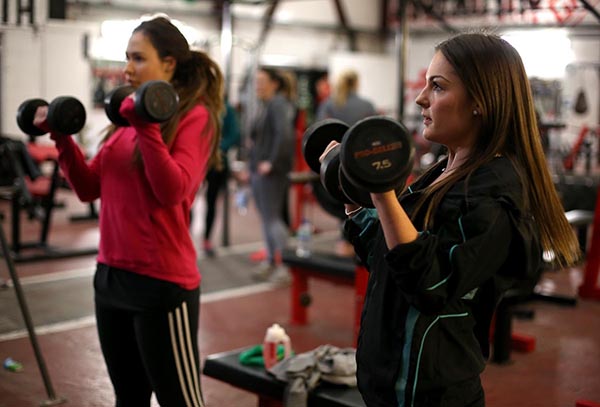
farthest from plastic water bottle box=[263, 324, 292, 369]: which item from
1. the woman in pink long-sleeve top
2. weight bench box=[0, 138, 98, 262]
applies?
weight bench box=[0, 138, 98, 262]

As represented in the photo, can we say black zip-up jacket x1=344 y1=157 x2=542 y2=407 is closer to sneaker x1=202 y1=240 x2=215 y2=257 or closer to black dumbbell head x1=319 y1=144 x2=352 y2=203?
black dumbbell head x1=319 y1=144 x2=352 y2=203

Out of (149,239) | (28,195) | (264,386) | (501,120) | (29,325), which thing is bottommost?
(264,386)

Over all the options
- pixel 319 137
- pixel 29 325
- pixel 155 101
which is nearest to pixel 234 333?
pixel 29 325

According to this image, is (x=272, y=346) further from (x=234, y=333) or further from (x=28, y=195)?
(x=28, y=195)

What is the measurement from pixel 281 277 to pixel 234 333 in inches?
50.6

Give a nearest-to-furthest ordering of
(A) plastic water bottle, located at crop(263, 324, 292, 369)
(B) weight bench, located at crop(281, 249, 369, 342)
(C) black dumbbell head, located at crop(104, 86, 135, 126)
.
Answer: (C) black dumbbell head, located at crop(104, 86, 135, 126) → (A) plastic water bottle, located at crop(263, 324, 292, 369) → (B) weight bench, located at crop(281, 249, 369, 342)

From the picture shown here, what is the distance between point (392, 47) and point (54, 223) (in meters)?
9.47

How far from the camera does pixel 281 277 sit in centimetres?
555

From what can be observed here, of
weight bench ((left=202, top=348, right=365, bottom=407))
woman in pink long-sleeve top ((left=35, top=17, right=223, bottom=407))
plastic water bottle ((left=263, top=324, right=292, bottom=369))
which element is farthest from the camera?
plastic water bottle ((left=263, top=324, right=292, bottom=369))

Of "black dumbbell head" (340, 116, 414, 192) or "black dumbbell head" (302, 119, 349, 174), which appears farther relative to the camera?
"black dumbbell head" (302, 119, 349, 174)

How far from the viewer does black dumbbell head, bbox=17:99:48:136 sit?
2295 millimetres

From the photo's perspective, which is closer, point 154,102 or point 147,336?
point 154,102

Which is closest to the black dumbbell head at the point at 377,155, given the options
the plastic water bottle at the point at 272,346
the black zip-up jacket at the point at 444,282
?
the black zip-up jacket at the point at 444,282

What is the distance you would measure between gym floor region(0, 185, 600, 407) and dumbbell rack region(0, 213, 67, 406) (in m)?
0.02
